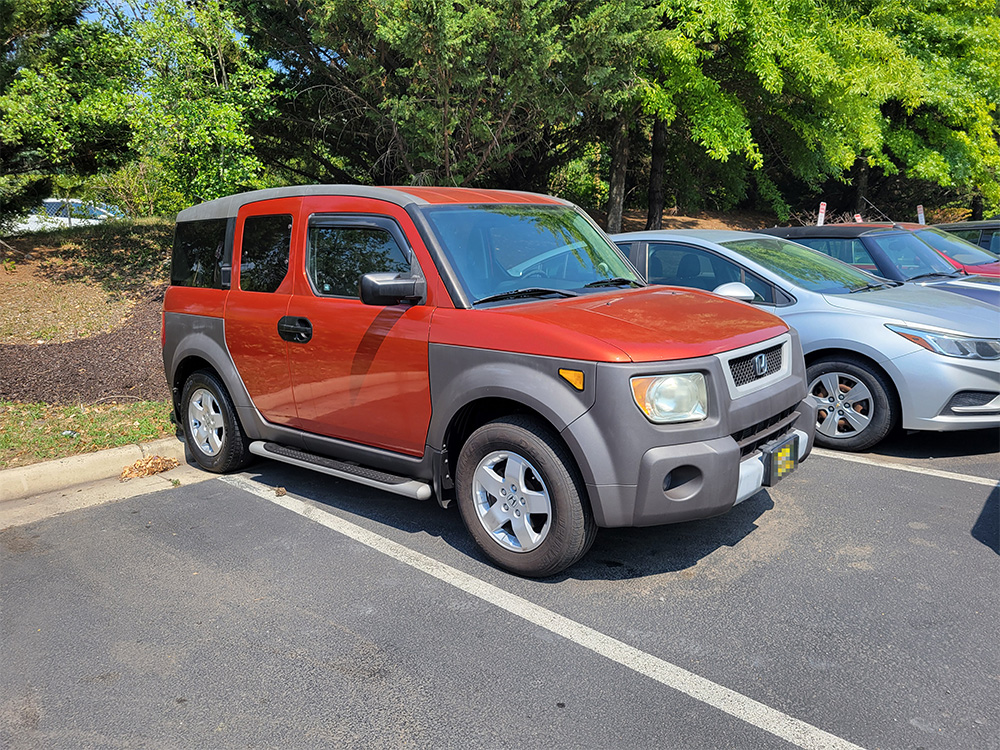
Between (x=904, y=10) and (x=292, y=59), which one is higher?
(x=904, y=10)

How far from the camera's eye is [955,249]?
31.2 feet

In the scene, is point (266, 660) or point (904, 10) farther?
point (904, 10)

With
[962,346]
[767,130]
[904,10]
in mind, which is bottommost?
[962,346]

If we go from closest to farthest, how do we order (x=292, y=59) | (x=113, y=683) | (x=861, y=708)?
(x=861, y=708), (x=113, y=683), (x=292, y=59)

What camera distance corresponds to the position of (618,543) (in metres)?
4.27

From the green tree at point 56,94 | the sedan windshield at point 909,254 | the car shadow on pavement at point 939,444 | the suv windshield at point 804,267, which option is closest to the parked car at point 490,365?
the suv windshield at point 804,267

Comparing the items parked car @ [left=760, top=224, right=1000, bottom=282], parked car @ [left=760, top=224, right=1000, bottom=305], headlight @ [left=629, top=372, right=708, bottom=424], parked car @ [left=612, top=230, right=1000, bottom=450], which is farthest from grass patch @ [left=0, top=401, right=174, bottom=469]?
parked car @ [left=760, top=224, right=1000, bottom=282]

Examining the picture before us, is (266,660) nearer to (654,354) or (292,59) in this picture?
(654,354)

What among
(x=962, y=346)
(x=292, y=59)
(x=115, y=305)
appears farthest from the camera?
(x=292, y=59)

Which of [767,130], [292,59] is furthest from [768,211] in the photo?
[292,59]

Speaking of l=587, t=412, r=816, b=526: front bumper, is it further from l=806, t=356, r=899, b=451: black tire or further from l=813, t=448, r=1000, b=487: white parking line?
l=806, t=356, r=899, b=451: black tire

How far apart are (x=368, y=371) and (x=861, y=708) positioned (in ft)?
9.16

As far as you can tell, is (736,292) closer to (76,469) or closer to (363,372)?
(363,372)

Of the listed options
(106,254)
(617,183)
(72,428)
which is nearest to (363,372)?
(72,428)
